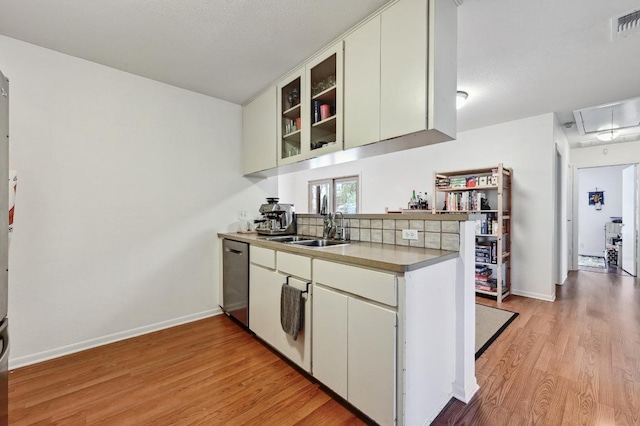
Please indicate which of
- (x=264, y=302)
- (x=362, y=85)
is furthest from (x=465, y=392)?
(x=362, y=85)

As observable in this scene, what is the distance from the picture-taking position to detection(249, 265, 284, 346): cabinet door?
2.01 meters

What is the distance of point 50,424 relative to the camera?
142cm

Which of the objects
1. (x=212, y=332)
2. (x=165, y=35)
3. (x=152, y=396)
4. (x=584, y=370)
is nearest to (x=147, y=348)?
(x=212, y=332)

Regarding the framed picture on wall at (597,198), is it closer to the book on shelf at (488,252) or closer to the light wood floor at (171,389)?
the book on shelf at (488,252)

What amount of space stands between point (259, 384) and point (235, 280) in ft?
3.47

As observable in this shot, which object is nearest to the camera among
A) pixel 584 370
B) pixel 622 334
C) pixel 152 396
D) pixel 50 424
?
pixel 50 424

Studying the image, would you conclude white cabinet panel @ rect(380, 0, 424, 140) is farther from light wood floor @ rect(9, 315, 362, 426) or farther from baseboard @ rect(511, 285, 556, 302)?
baseboard @ rect(511, 285, 556, 302)

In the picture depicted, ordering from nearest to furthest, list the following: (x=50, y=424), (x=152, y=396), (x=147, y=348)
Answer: (x=50, y=424) < (x=152, y=396) < (x=147, y=348)

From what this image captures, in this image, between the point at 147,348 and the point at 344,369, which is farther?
the point at 147,348

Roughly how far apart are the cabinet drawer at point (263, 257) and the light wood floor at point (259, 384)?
27.3 inches

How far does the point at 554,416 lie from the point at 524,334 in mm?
1144

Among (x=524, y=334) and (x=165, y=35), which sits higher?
(x=165, y=35)

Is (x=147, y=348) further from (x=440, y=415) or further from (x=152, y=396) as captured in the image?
(x=440, y=415)

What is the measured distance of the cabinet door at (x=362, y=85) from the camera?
5.76 ft
